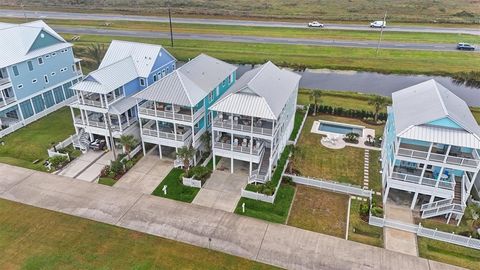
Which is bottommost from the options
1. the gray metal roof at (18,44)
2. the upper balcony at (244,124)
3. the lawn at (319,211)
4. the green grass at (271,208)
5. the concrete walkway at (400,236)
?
the concrete walkway at (400,236)

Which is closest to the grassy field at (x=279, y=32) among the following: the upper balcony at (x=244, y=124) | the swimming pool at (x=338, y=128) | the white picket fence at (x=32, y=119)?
the swimming pool at (x=338, y=128)

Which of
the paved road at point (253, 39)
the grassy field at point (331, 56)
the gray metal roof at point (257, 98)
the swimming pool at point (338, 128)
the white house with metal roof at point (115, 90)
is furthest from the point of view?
the paved road at point (253, 39)

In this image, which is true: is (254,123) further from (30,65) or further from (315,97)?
(30,65)

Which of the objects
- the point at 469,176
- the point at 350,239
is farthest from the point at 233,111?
the point at 469,176

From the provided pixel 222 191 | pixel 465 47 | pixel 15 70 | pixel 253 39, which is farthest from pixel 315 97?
pixel 465 47

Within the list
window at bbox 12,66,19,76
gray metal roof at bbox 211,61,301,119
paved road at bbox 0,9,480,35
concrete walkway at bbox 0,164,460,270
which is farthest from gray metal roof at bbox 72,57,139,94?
paved road at bbox 0,9,480,35

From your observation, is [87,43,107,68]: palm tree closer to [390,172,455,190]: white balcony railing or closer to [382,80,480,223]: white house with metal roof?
[382,80,480,223]: white house with metal roof

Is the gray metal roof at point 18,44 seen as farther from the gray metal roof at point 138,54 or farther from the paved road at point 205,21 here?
the paved road at point 205,21
